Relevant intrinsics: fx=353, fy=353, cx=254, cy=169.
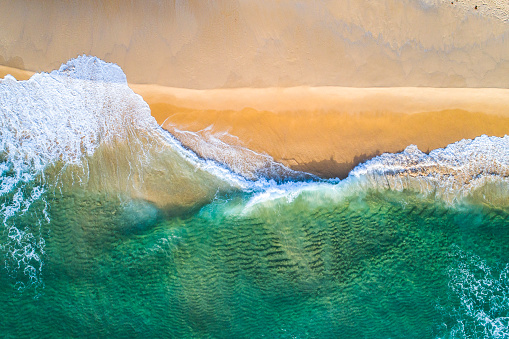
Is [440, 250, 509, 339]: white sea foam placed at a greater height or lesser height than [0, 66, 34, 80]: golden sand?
lesser

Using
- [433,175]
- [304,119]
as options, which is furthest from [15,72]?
[433,175]

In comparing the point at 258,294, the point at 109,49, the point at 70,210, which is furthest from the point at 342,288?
the point at 109,49

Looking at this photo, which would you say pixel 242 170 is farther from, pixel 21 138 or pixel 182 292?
pixel 21 138

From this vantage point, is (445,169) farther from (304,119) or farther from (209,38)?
(209,38)

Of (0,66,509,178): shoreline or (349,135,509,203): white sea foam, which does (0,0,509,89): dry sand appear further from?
(349,135,509,203): white sea foam

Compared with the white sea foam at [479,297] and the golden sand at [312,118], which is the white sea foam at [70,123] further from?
the white sea foam at [479,297]

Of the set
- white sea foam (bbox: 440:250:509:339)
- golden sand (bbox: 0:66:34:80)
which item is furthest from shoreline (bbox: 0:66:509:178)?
white sea foam (bbox: 440:250:509:339)
